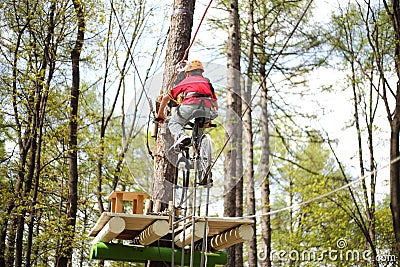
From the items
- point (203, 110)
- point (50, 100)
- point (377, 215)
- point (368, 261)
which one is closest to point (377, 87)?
point (377, 215)

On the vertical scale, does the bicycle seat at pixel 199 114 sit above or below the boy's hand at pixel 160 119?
below

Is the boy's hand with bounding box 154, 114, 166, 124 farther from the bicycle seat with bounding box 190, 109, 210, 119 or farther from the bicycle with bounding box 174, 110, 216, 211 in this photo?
the bicycle seat with bounding box 190, 109, 210, 119

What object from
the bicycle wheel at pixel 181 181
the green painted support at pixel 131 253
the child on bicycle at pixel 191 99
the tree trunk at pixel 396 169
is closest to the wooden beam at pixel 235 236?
the green painted support at pixel 131 253

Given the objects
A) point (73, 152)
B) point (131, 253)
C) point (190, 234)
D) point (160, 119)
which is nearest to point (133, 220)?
point (190, 234)

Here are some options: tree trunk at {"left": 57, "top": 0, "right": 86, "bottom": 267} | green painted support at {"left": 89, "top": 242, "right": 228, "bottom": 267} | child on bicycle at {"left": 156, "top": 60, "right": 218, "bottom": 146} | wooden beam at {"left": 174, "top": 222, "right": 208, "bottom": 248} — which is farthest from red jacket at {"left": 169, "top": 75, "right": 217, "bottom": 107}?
tree trunk at {"left": 57, "top": 0, "right": 86, "bottom": 267}

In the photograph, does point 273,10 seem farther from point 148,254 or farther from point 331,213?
point 148,254

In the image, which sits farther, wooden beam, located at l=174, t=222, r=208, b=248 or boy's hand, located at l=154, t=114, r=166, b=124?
wooden beam, located at l=174, t=222, r=208, b=248

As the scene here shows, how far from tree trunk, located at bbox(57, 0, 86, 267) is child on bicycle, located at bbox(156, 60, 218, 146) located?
5441mm

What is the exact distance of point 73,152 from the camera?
9266mm

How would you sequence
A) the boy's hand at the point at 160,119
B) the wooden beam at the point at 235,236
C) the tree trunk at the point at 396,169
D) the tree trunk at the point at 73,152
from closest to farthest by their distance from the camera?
1. the boy's hand at the point at 160,119
2. the wooden beam at the point at 235,236
3. the tree trunk at the point at 396,169
4. the tree trunk at the point at 73,152

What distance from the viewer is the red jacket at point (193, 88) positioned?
3.41 m

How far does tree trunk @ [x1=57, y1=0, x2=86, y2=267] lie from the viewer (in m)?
8.83

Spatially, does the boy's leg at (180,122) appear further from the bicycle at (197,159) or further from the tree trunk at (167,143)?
the tree trunk at (167,143)

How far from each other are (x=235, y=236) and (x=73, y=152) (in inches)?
220
